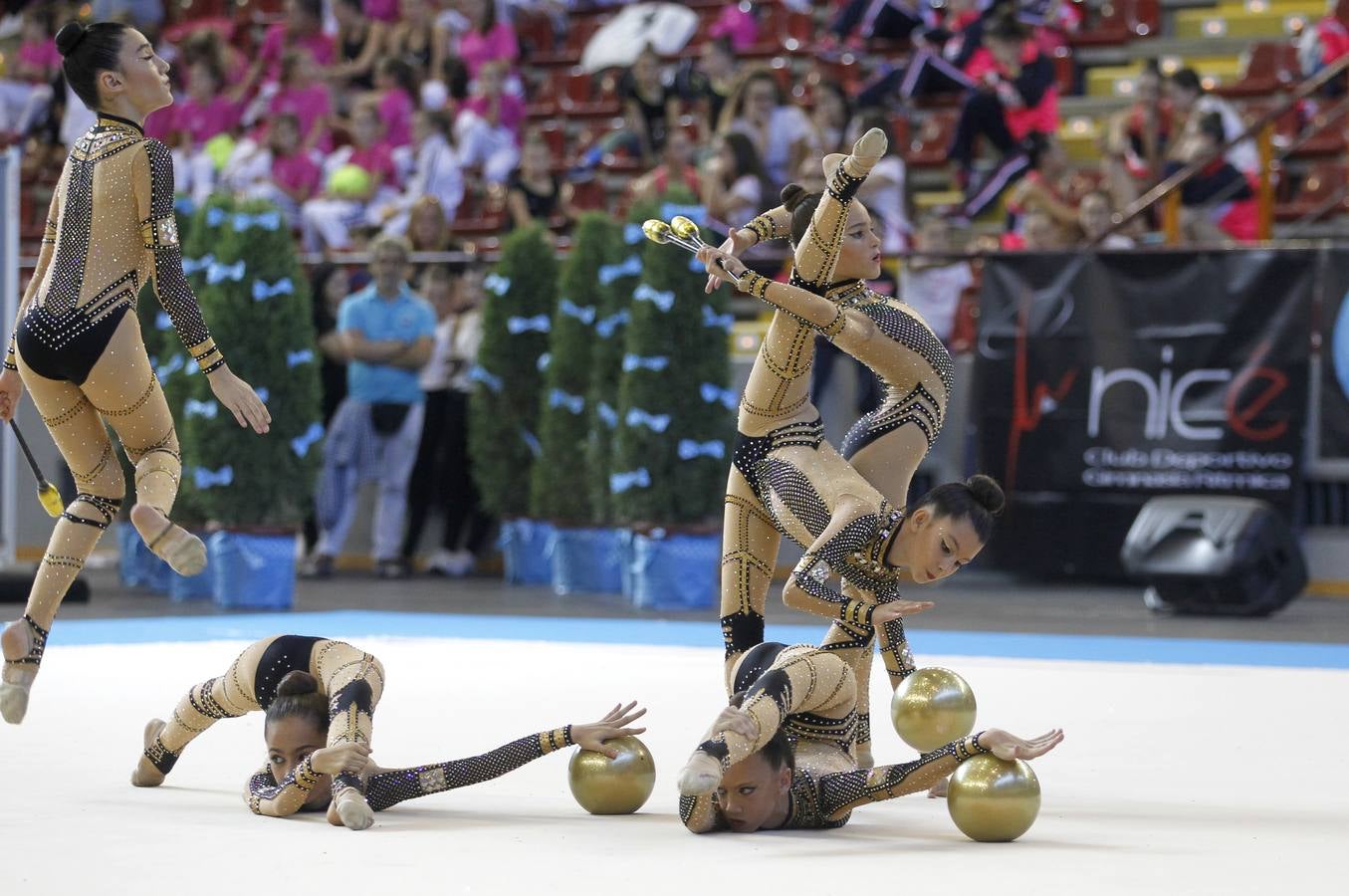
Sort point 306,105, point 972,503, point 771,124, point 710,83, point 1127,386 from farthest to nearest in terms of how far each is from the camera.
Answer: point 306,105 → point 710,83 → point 771,124 → point 1127,386 → point 972,503

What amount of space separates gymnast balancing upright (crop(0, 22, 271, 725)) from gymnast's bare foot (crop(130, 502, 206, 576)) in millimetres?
159

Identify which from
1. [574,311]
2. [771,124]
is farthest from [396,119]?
[574,311]

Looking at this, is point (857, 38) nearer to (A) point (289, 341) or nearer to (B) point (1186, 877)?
(A) point (289, 341)

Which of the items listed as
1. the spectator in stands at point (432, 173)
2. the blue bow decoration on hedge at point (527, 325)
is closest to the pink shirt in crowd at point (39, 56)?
the spectator in stands at point (432, 173)

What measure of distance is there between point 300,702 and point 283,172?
32.8ft

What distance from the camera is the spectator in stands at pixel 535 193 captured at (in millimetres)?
12570

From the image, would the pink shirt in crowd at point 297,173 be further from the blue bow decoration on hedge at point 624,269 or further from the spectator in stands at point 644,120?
the blue bow decoration on hedge at point 624,269

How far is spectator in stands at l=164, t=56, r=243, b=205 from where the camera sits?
1416 cm

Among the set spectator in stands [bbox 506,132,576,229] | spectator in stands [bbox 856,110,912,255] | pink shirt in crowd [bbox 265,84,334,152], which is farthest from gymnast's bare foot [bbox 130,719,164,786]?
pink shirt in crowd [bbox 265,84,334,152]

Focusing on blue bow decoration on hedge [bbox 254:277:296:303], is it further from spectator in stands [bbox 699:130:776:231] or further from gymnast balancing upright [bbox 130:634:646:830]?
gymnast balancing upright [bbox 130:634:646:830]

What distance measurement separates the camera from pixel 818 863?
352cm

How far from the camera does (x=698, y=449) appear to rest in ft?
31.8

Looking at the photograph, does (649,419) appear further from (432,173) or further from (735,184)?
(432,173)

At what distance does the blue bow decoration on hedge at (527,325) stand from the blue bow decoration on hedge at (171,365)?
1.95 m
